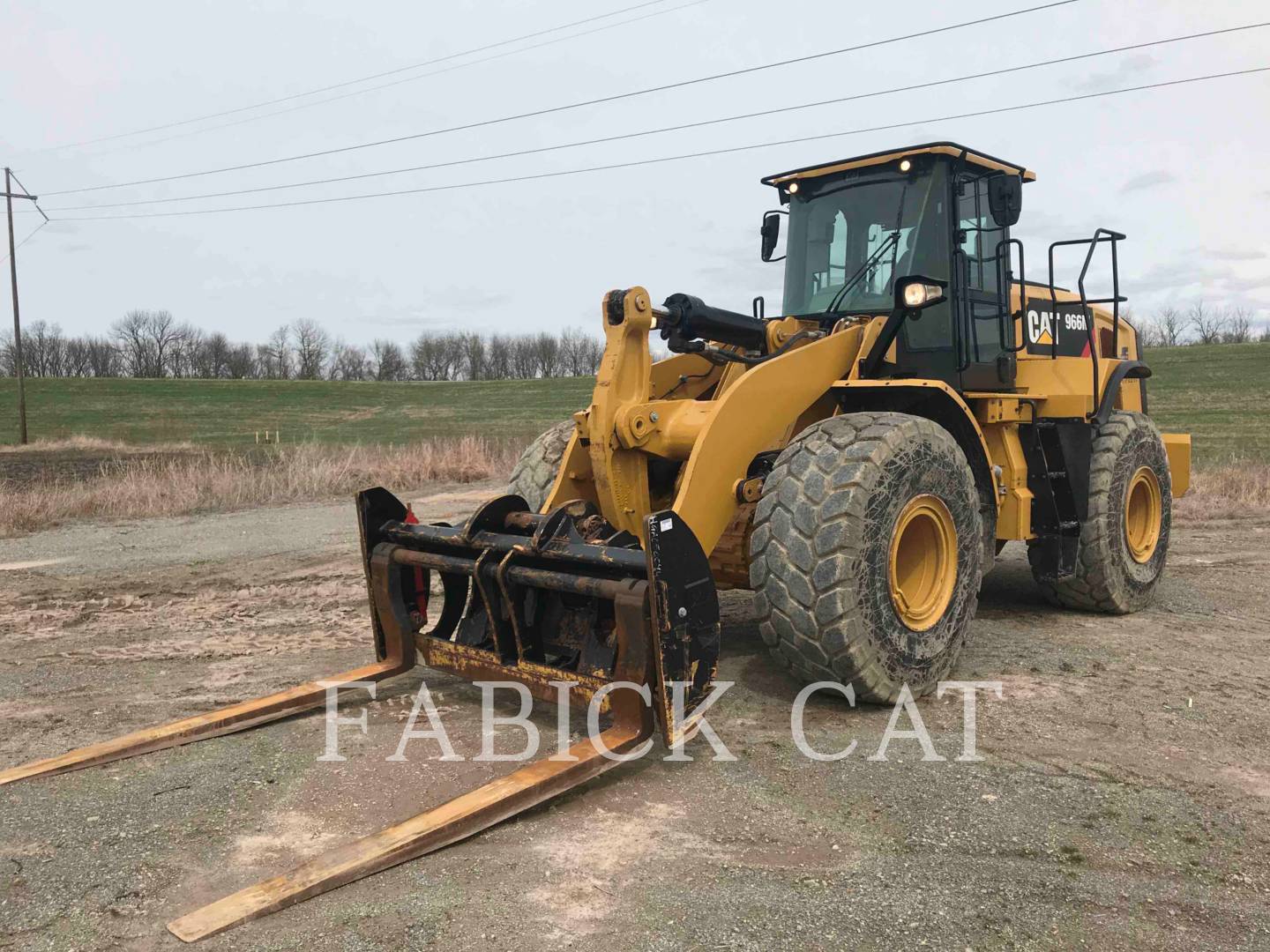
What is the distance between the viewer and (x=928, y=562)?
17.0 feet

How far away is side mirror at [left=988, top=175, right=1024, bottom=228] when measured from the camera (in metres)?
5.79

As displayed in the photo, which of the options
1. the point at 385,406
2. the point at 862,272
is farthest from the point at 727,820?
the point at 385,406

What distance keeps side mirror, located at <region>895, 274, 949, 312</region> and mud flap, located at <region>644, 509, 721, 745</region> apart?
6.87 feet

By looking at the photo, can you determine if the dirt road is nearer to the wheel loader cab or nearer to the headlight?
the wheel loader cab

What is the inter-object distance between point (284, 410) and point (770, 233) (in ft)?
180

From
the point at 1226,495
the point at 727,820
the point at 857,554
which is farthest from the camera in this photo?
the point at 1226,495

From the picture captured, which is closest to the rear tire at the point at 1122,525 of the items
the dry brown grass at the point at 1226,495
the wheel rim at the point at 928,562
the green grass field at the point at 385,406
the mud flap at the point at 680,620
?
the wheel rim at the point at 928,562

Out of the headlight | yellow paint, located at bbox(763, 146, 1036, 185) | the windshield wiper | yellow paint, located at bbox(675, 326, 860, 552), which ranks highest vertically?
yellow paint, located at bbox(763, 146, 1036, 185)

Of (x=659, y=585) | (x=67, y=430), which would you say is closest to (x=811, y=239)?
(x=659, y=585)

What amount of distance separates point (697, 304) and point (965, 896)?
3.20 meters

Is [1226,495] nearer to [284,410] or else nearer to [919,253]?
[919,253]

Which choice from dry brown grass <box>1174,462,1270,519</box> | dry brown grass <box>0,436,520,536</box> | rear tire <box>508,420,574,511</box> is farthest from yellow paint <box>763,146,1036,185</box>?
dry brown grass <box>0,436,520,536</box>

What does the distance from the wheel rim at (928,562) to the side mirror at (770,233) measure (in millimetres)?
2438

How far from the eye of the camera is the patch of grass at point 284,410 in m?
40.4
